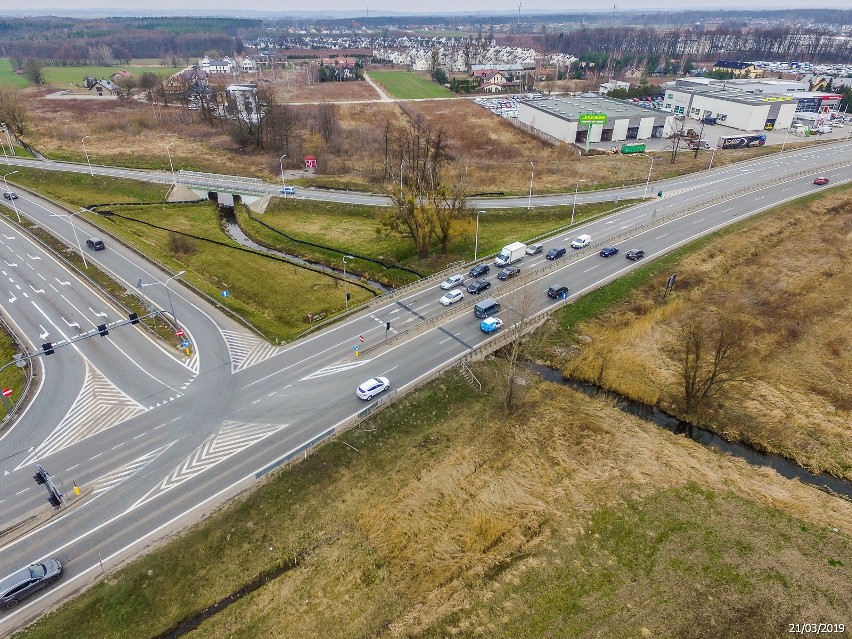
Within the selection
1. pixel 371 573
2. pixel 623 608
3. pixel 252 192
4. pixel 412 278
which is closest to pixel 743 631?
pixel 623 608

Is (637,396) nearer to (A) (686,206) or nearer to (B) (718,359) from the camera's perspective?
(B) (718,359)

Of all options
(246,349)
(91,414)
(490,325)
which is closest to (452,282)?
(490,325)

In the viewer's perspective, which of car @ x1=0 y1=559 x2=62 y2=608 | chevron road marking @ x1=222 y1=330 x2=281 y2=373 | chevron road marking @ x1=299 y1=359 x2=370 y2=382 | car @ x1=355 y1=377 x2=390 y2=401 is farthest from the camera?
chevron road marking @ x1=222 y1=330 x2=281 y2=373

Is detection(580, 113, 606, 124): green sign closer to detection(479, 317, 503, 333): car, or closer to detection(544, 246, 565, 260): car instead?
detection(544, 246, 565, 260): car

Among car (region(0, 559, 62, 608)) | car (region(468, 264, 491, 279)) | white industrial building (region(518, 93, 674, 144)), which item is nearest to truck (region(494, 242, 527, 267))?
car (region(468, 264, 491, 279))

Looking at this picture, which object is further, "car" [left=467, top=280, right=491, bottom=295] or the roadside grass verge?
"car" [left=467, top=280, right=491, bottom=295]

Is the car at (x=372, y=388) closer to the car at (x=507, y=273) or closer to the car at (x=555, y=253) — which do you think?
the car at (x=507, y=273)
